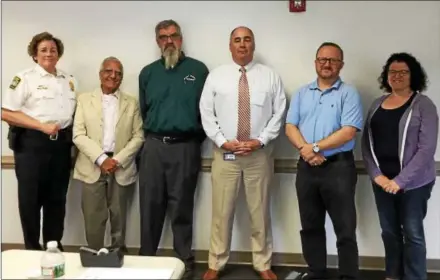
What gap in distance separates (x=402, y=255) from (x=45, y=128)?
252cm

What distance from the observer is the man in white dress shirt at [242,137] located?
11.3 feet

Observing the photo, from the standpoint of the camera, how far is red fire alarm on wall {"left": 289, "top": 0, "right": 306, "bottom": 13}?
372 centimetres

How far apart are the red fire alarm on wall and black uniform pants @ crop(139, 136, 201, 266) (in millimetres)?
1199

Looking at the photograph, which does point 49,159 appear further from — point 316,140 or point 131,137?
point 316,140

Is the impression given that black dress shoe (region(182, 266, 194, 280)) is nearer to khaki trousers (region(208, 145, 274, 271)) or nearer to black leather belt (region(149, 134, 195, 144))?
khaki trousers (region(208, 145, 274, 271))

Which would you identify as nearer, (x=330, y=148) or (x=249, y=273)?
(x=330, y=148)

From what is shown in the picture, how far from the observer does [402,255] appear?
3.34 meters

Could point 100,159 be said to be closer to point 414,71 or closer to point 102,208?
point 102,208

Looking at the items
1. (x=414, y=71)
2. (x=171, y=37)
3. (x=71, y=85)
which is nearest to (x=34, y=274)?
(x=71, y=85)

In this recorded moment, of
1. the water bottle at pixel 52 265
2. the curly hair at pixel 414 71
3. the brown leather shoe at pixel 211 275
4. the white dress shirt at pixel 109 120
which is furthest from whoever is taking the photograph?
the white dress shirt at pixel 109 120

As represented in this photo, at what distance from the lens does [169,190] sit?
362 cm

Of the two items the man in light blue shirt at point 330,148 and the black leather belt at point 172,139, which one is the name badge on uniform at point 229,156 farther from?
the man in light blue shirt at point 330,148

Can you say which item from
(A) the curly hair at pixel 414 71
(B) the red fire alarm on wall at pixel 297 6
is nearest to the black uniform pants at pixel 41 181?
(B) the red fire alarm on wall at pixel 297 6

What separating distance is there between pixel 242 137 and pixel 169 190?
2.16ft
